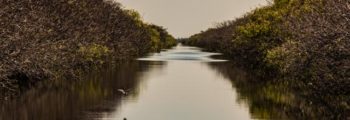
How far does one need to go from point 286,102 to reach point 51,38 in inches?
785

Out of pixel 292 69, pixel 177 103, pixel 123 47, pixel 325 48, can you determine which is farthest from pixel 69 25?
pixel 123 47

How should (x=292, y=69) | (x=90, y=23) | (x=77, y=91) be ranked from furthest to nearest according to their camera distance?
1. (x=90, y=23)
2. (x=77, y=91)
3. (x=292, y=69)

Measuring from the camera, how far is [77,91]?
170ft

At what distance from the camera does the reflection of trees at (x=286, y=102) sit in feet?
128

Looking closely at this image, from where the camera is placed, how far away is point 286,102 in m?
46.5

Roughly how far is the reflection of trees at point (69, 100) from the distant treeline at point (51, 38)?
3.92ft

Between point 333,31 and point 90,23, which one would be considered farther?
point 90,23

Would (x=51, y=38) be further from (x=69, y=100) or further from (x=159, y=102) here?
(x=159, y=102)

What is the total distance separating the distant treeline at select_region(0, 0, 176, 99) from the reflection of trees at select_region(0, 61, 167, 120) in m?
1.19

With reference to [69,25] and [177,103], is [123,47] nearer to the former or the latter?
[69,25]

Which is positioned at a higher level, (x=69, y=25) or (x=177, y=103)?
(x=69, y=25)

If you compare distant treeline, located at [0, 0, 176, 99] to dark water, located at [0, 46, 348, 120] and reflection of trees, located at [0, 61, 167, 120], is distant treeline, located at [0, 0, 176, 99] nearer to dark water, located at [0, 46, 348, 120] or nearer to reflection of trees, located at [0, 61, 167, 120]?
reflection of trees, located at [0, 61, 167, 120]

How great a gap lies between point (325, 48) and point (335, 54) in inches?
49.0

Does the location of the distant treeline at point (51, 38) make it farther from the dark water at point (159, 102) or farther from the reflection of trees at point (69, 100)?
the dark water at point (159, 102)
